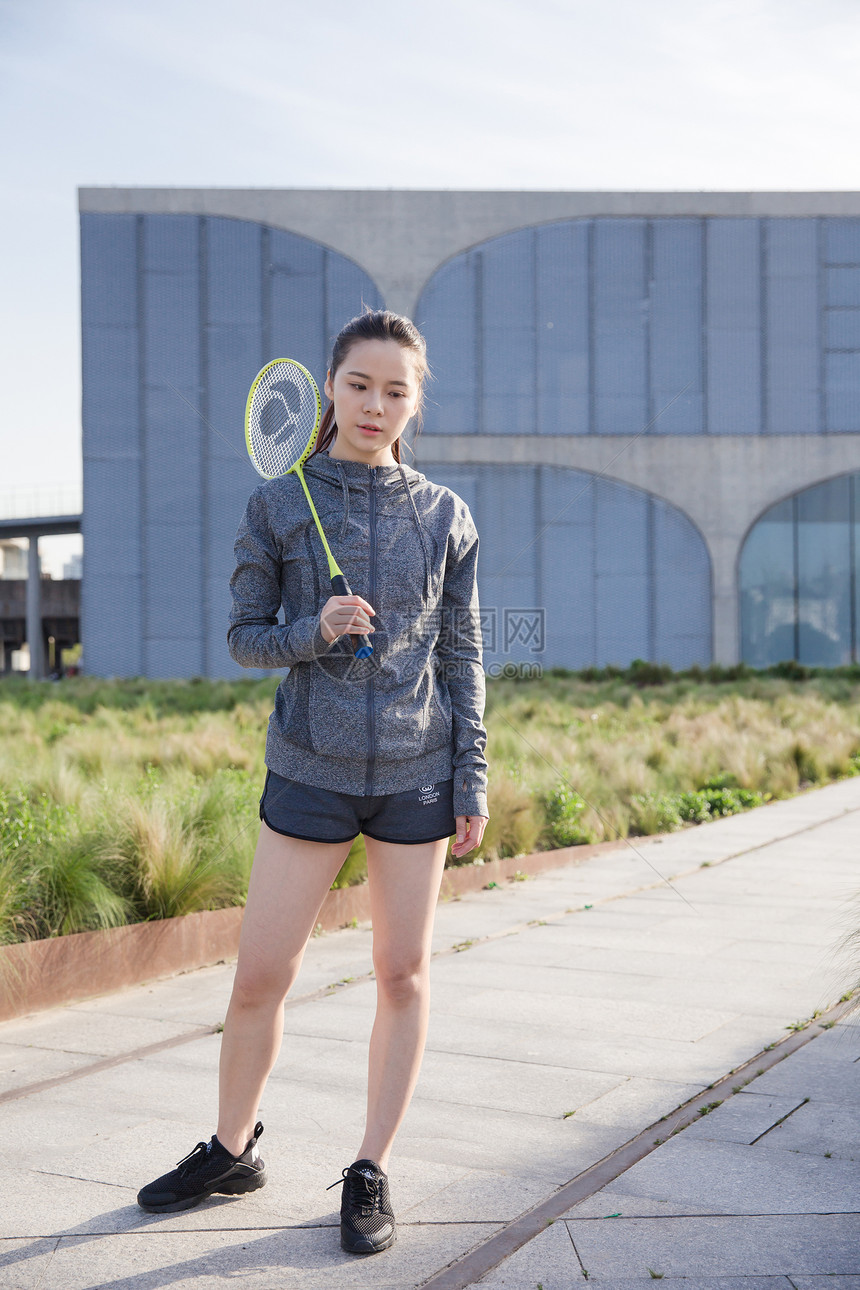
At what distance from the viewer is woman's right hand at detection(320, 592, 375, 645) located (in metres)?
2.45

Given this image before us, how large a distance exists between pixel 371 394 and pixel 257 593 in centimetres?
51

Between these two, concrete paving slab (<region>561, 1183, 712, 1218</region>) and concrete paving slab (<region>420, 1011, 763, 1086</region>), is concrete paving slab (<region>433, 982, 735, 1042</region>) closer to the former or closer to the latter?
concrete paving slab (<region>420, 1011, 763, 1086</region>)

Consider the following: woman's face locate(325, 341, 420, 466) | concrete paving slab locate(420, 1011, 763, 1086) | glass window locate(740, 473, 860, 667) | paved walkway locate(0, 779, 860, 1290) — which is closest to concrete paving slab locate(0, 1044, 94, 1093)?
paved walkway locate(0, 779, 860, 1290)

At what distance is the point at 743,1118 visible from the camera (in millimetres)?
3391

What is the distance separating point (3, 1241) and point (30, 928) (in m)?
2.34

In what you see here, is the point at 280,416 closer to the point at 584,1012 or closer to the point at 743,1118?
the point at 743,1118

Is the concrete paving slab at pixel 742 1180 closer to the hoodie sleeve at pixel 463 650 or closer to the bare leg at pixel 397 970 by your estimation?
the bare leg at pixel 397 970

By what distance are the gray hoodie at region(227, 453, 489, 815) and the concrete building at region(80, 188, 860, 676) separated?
A: 2901cm

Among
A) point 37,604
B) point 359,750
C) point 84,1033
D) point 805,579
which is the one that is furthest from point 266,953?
point 37,604

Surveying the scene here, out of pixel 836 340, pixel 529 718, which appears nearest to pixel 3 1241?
pixel 529 718

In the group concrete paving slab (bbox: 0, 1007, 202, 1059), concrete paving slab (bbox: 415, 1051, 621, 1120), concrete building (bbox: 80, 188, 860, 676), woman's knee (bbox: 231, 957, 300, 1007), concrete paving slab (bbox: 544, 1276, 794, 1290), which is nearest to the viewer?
concrete paving slab (bbox: 544, 1276, 794, 1290)

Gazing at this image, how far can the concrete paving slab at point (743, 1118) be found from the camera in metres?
3.25

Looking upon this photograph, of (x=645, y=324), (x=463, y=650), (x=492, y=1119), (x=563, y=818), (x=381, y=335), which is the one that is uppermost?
(x=645, y=324)

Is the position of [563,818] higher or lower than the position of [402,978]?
lower
